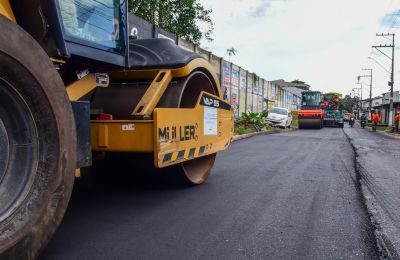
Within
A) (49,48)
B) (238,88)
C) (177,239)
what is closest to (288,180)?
(177,239)

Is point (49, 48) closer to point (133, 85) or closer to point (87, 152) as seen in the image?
point (87, 152)

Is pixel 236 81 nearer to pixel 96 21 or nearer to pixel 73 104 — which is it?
pixel 96 21

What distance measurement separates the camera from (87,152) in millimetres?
3266

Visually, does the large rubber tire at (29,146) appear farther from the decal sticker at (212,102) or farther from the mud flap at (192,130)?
the decal sticker at (212,102)

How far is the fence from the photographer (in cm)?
1503

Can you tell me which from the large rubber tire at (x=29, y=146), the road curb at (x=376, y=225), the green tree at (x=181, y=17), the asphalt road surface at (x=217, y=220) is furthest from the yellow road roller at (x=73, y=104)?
the green tree at (x=181, y=17)

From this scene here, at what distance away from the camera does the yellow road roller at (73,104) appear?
2543 mm

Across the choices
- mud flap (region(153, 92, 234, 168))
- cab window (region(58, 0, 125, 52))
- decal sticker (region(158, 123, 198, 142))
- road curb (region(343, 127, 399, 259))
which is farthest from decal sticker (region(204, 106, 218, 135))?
road curb (region(343, 127, 399, 259))

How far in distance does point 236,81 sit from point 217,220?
23061 millimetres

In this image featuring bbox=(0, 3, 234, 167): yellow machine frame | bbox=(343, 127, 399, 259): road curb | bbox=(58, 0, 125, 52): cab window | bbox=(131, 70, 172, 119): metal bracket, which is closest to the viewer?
bbox=(58, 0, 125, 52): cab window

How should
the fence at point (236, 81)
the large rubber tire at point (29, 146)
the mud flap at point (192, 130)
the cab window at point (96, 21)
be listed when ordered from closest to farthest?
the large rubber tire at point (29, 146), the cab window at point (96, 21), the mud flap at point (192, 130), the fence at point (236, 81)

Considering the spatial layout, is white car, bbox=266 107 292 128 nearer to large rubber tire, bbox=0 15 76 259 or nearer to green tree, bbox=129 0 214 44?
green tree, bbox=129 0 214 44

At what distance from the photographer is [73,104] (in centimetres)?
320

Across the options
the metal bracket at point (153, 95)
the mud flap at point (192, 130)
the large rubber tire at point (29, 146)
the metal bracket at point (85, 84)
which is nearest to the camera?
the large rubber tire at point (29, 146)
